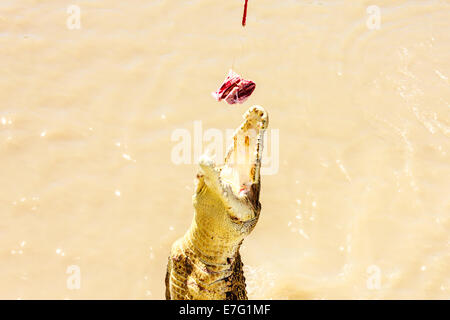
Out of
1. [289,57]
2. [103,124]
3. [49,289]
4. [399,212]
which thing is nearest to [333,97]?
[289,57]

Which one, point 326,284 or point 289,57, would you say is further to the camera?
point 289,57

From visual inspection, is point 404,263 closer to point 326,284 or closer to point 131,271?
point 326,284

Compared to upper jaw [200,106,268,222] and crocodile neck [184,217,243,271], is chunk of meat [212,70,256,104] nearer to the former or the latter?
upper jaw [200,106,268,222]

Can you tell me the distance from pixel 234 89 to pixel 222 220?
1.92 ft

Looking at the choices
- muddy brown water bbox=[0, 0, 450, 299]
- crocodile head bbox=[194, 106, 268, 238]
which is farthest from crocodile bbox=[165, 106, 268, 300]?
muddy brown water bbox=[0, 0, 450, 299]

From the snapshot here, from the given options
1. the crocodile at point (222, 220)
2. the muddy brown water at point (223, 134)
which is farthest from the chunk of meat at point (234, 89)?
the muddy brown water at point (223, 134)

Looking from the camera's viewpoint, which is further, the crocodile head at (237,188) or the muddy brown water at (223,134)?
the muddy brown water at (223,134)

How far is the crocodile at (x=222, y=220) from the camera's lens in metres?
2.30

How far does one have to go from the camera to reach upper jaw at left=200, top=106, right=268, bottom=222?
90.8 inches

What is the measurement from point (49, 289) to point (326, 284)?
78.4 inches

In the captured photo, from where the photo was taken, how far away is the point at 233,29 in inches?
229

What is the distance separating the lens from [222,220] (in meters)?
2.35

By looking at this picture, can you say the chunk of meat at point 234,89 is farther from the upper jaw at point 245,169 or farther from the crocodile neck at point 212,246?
the crocodile neck at point 212,246

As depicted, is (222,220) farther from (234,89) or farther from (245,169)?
(234,89)
